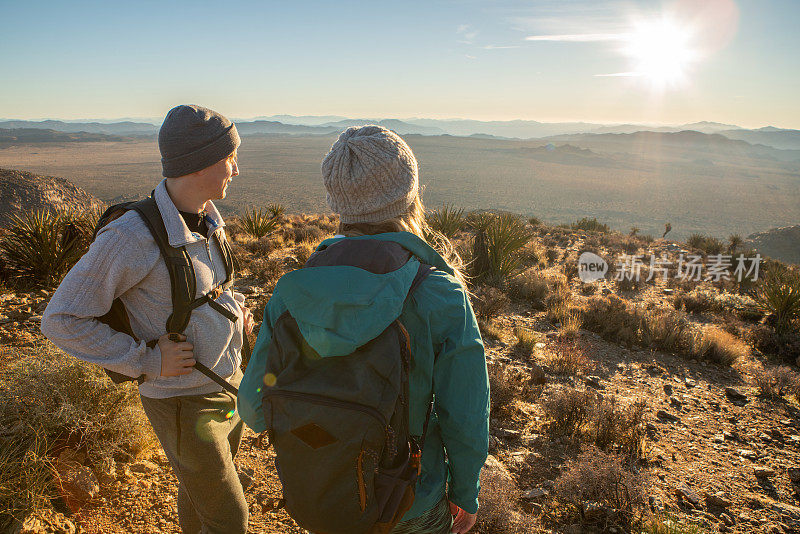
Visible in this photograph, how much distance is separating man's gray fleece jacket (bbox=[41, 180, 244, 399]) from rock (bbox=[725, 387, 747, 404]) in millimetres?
5674

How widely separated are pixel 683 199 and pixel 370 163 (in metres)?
77.7

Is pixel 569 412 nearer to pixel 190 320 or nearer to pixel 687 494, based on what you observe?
pixel 687 494

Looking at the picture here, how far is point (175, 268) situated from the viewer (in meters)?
1.55

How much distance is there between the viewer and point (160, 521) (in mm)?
2480

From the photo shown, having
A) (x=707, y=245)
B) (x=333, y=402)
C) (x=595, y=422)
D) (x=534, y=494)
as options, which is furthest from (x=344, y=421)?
(x=707, y=245)

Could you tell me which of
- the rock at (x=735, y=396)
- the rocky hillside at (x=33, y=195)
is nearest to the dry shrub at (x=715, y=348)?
the rock at (x=735, y=396)

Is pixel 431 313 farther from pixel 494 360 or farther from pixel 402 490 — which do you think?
pixel 494 360

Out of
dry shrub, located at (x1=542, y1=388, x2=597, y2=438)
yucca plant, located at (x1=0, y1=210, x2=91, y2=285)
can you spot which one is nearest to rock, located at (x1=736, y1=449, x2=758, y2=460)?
dry shrub, located at (x1=542, y1=388, x2=597, y2=438)

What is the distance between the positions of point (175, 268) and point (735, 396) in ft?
19.8

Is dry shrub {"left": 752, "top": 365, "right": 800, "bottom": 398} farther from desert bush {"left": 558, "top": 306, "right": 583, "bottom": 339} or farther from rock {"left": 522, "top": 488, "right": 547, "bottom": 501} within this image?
rock {"left": 522, "top": 488, "right": 547, "bottom": 501}

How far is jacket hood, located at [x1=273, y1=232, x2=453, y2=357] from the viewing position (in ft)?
3.23

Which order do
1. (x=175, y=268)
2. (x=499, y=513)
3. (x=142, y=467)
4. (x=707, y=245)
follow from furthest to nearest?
(x=707, y=245) → (x=142, y=467) → (x=499, y=513) → (x=175, y=268)

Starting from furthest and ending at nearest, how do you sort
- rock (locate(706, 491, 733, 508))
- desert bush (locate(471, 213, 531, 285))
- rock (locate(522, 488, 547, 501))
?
desert bush (locate(471, 213, 531, 285)), rock (locate(706, 491, 733, 508)), rock (locate(522, 488, 547, 501))

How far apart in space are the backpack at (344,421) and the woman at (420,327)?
0.09 m
